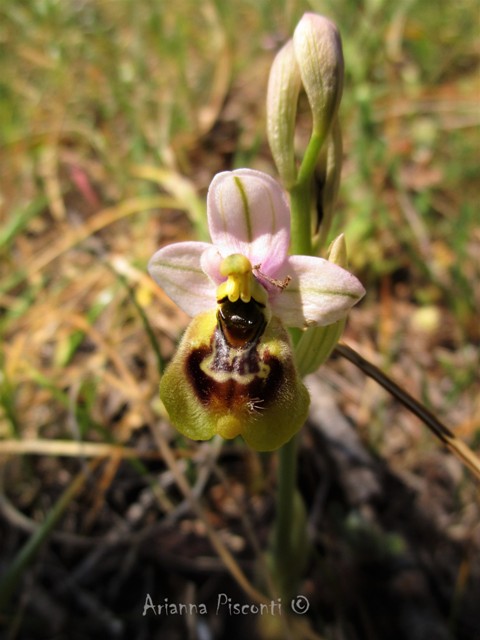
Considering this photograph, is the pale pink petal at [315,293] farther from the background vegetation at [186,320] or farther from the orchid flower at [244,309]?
the background vegetation at [186,320]

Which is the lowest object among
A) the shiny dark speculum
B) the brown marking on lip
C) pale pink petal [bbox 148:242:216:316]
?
the brown marking on lip

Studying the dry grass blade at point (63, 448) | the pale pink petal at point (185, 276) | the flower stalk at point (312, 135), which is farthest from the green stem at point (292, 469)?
the dry grass blade at point (63, 448)

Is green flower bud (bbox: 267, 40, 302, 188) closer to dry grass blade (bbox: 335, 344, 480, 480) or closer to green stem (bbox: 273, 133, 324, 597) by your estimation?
green stem (bbox: 273, 133, 324, 597)

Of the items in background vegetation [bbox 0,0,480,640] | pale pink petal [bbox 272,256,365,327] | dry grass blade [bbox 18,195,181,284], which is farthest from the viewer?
dry grass blade [bbox 18,195,181,284]

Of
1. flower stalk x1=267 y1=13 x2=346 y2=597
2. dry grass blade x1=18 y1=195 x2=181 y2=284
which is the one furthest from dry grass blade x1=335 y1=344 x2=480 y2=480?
dry grass blade x1=18 y1=195 x2=181 y2=284

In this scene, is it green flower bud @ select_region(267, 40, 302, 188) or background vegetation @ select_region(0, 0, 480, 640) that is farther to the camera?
background vegetation @ select_region(0, 0, 480, 640)

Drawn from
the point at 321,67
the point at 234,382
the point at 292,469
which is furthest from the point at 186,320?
the point at 321,67

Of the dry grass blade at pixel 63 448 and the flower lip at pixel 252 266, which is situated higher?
the flower lip at pixel 252 266
